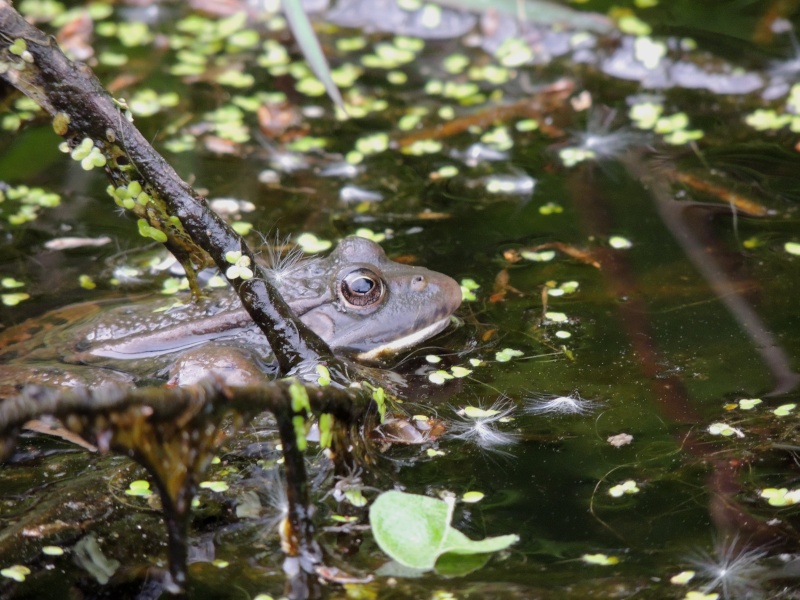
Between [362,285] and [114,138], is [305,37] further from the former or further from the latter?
[114,138]

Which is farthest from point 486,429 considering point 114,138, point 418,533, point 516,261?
point 114,138

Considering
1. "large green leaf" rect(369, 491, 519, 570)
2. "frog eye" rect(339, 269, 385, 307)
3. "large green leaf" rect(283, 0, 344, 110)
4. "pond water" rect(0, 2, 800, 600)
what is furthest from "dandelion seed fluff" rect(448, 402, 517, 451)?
"large green leaf" rect(283, 0, 344, 110)

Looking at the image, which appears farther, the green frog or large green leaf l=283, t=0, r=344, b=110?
large green leaf l=283, t=0, r=344, b=110

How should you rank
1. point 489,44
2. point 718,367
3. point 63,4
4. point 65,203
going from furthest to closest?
point 63,4
point 489,44
point 65,203
point 718,367

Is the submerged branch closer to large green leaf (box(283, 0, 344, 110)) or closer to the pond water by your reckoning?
the pond water

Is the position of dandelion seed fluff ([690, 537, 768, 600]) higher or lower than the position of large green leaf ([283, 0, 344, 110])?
lower

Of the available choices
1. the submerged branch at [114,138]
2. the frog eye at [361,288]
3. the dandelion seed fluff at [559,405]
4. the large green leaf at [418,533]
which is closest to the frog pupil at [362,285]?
the frog eye at [361,288]

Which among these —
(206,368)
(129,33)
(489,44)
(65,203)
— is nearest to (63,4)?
(129,33)

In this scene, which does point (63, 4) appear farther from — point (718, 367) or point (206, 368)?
point (718, 367)
